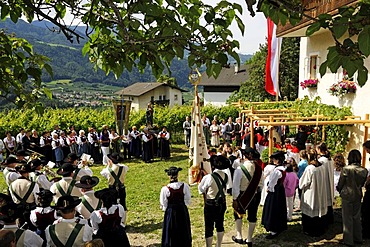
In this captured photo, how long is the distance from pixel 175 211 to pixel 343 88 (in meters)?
7.91

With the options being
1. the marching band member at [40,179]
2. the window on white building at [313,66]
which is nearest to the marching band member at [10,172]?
the marching band member at [40,179]

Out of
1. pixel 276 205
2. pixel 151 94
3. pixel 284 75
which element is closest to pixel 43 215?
pixel 276 205

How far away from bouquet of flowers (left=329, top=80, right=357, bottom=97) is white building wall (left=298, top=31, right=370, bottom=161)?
152 mm

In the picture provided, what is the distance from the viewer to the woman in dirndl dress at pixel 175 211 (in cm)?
663

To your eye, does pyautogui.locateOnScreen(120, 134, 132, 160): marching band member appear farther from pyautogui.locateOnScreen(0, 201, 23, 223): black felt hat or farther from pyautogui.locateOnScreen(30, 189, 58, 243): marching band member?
pyautogui.locateOnScreen(0, 201, 23, 223): black felt hat

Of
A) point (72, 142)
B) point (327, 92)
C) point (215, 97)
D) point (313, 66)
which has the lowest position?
point (72, 142)

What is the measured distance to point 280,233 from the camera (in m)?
7.91

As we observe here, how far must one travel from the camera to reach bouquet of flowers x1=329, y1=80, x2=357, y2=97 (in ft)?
39.0

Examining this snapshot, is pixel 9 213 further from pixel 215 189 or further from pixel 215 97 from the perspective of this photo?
pixel 215 97

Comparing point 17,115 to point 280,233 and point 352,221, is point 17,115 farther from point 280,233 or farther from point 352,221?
point 352,221

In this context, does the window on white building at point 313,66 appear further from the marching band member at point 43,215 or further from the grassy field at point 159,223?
the marching band member at point 43,215

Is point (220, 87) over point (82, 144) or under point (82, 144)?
over

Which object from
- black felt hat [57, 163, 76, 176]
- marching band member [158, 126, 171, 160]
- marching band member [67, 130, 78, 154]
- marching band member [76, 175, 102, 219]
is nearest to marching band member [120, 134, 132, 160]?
marching band member [158, 126, 171, 160]

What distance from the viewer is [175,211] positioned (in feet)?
22.0
